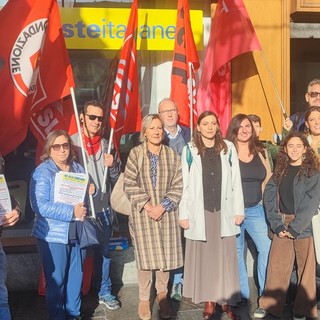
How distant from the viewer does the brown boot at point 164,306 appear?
4633 mm

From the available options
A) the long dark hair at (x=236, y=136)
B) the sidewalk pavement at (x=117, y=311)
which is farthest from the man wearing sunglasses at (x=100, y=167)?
the long dark hair at (x=236, y=136)

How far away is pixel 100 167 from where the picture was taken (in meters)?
4.78

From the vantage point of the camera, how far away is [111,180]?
4938mm

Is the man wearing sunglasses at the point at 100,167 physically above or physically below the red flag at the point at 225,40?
below

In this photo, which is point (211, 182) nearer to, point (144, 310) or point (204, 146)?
point (204, 146)

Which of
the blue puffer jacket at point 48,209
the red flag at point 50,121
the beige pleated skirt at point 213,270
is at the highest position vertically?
the red flag at point 50,121

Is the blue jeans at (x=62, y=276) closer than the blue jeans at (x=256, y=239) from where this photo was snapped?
Yes

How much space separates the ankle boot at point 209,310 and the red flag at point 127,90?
180cm

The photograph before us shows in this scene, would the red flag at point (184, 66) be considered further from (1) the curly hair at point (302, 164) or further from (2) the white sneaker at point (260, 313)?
(2) the white sneaker at point (260, 313)

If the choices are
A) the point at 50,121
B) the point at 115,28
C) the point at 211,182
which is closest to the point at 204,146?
the point at 211,182

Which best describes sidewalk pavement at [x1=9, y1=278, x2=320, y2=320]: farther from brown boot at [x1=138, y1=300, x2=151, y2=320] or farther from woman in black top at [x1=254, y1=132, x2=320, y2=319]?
woman in black top at [x1=254, y1=132, x2=320, y2=319]

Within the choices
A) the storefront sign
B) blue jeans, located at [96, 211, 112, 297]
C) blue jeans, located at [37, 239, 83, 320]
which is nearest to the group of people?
blue jeans, located at [37, 239, 83, 320]

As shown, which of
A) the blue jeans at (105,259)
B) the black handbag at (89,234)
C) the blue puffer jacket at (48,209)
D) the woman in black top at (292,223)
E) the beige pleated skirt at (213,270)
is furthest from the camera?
the blue jeans at (105,259)

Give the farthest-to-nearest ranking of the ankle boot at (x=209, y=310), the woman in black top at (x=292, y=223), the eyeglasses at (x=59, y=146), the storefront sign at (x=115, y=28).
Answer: the storefront sign at (x=115, y=28), the ankle boot at (x=209, y=310), the woman in black top at (x=292, y=223), the eyeglasses at (x=59, y=146)
